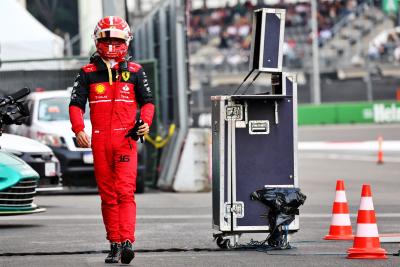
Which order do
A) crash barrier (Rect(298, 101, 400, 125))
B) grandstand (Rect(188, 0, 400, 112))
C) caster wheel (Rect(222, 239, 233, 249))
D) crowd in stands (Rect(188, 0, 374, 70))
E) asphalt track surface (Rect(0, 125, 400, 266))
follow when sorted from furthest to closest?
crowd in stands (Rect(188, 0, 374, 70)) → crash barrier (Rect(298, 101, 400, 125)) → grandstand (Rect(188, 0, 400, 112)) → caster wheel (Rect(222, 239, 233, 249)) → asphalt track surface (Rect(0, 125, 400, 266))

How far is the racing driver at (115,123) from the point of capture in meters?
9.18

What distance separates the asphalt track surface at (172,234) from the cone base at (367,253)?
98 mm

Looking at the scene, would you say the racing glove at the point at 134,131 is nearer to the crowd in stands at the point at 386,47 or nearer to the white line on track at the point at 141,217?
the white line on track at the point at 141,217

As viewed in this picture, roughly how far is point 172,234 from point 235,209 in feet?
6.27

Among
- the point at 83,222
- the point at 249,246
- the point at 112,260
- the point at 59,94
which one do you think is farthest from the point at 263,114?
the point at 59,94

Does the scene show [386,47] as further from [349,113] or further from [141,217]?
[141,217]

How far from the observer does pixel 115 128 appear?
9172 millimetres

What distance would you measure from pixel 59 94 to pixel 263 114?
10679 mm

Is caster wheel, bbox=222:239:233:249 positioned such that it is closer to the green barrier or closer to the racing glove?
the racing glove

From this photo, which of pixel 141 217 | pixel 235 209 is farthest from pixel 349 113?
pixel 235 209

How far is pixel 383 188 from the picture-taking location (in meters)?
21.7

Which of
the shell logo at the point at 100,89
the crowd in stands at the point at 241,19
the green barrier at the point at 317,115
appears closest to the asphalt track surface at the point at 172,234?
the shell logo at the point at 100,89

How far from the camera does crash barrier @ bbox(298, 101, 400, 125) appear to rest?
53125 mm

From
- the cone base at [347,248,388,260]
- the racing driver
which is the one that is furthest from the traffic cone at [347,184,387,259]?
the racing driver
